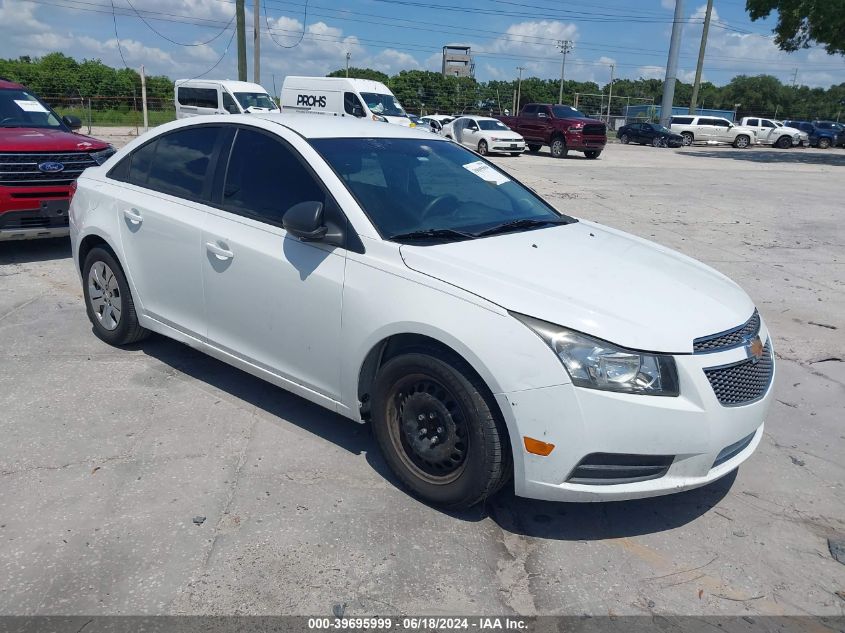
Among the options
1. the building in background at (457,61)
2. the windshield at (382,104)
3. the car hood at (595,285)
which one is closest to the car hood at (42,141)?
the car hood at (595,285)

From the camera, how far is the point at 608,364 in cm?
293

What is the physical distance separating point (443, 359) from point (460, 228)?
939 mm

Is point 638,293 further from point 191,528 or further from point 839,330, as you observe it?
point 839,330

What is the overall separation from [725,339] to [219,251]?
2716 millimetres

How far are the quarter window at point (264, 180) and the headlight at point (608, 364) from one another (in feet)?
5.02

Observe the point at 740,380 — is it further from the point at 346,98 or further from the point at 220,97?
the point at 220,97

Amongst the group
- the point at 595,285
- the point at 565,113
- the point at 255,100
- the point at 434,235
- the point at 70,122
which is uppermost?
the point at 565,113

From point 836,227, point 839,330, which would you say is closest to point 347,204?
point 839,330

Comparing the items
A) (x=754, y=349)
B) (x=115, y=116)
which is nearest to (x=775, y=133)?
(x=115, y=116)

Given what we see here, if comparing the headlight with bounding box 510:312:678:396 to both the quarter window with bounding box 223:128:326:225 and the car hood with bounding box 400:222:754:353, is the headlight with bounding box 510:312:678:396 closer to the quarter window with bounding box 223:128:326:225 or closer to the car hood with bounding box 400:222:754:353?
the car hood with bounding box 400:222:754:353

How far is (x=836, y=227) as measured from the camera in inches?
465

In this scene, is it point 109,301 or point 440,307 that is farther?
point 109,301

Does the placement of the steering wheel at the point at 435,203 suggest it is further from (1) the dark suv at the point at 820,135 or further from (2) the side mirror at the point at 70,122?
(1) the dark suv at the point at 820,135

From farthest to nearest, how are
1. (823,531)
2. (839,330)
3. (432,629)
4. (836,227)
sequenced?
(836,227)
(839,330)
(823,531)
(432,629)
